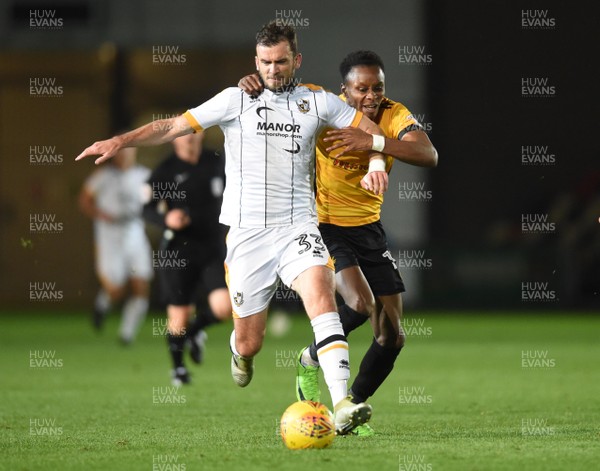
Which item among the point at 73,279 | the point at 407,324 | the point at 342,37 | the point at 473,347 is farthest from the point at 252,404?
A: the point at 73,279

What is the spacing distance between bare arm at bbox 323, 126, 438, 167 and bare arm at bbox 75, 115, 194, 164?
0.89 m

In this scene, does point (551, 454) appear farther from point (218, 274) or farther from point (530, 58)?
point (530, 58)

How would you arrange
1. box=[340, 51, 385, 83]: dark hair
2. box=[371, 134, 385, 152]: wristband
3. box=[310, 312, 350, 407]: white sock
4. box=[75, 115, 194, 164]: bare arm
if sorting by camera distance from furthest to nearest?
box=[340, 51, 385, 83]: dark hair, box=[371, 134, 385, 152]: wristband, box=[75, 115, 194, 164]: bare arm, box=[310, 312, 350, 407]: white sock

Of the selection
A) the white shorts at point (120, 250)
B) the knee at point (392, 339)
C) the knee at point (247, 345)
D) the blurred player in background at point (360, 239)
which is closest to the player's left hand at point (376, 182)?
the blurred player in background at point (360, 239)

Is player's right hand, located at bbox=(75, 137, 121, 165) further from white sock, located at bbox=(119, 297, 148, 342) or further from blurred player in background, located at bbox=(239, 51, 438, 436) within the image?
white sock, located at bbox=(119, 297, 148, 342)

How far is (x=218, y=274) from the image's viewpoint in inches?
451

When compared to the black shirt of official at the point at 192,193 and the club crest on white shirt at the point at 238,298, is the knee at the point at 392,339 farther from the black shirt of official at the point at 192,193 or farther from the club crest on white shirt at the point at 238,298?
the black shirt of official at the point at 192,193

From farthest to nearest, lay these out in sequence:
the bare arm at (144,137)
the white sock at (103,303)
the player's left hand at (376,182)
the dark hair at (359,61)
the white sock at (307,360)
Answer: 1. the white sock at (103,303)
2. the white sock at (307,360)
3. the dark hair at (359,61)
4. the player's left hand at (376,182)
5. the bare arm at (144,137)

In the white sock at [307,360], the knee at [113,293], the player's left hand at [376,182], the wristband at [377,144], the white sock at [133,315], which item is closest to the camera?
the player's left hand at [376,182]

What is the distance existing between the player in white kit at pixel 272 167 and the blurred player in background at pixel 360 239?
0.55 meters

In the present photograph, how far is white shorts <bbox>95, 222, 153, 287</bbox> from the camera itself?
1767 cm

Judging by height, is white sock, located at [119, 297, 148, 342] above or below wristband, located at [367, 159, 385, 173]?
below

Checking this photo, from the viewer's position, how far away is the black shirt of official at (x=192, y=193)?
37.9 feet

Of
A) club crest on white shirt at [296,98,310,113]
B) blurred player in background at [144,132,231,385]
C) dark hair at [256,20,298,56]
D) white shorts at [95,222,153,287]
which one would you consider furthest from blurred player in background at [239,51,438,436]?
white shorts at [95,222,153,287]
